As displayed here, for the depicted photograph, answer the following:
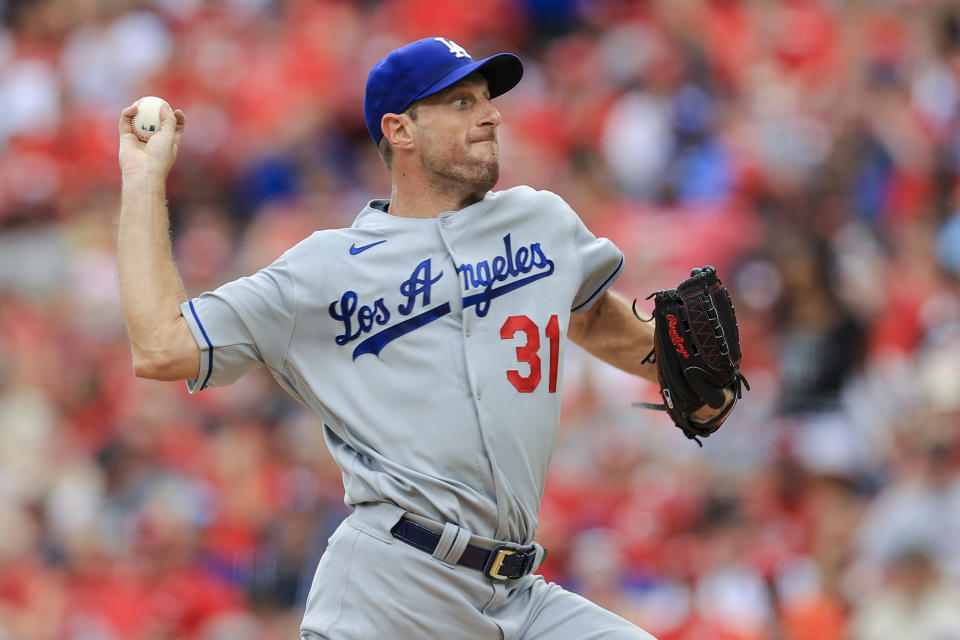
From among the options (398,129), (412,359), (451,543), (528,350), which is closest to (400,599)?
(451,543)

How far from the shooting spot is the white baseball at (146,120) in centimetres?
353

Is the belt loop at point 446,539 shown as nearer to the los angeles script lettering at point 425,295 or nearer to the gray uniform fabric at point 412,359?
the gray uniform fabric at point 412,359

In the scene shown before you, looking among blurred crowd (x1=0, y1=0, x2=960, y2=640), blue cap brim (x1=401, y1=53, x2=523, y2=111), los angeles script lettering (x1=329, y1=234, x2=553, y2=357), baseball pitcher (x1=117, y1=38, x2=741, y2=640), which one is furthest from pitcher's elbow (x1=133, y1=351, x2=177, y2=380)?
blurred crowd (x1=0, y1=0, x2=960, y2=640)

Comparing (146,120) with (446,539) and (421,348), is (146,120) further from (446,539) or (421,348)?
(446,539)

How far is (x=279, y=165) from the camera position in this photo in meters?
9.72

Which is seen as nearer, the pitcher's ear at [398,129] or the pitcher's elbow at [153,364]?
the pitcher's elbow at [153,364]

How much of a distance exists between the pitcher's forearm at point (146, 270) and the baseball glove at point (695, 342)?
1.23 metres

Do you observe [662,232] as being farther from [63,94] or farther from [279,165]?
[63,94]

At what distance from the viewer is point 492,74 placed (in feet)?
12.1

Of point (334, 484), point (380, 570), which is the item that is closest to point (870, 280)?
point (334, 484)

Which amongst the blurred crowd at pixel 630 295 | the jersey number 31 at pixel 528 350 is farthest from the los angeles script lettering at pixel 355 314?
the blurred crowd at pixel 630 295

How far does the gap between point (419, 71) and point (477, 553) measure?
1.21 meters

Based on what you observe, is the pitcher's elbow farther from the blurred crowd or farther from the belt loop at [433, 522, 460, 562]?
the blurred crowd

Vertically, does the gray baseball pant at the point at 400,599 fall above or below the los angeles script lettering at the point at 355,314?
below
